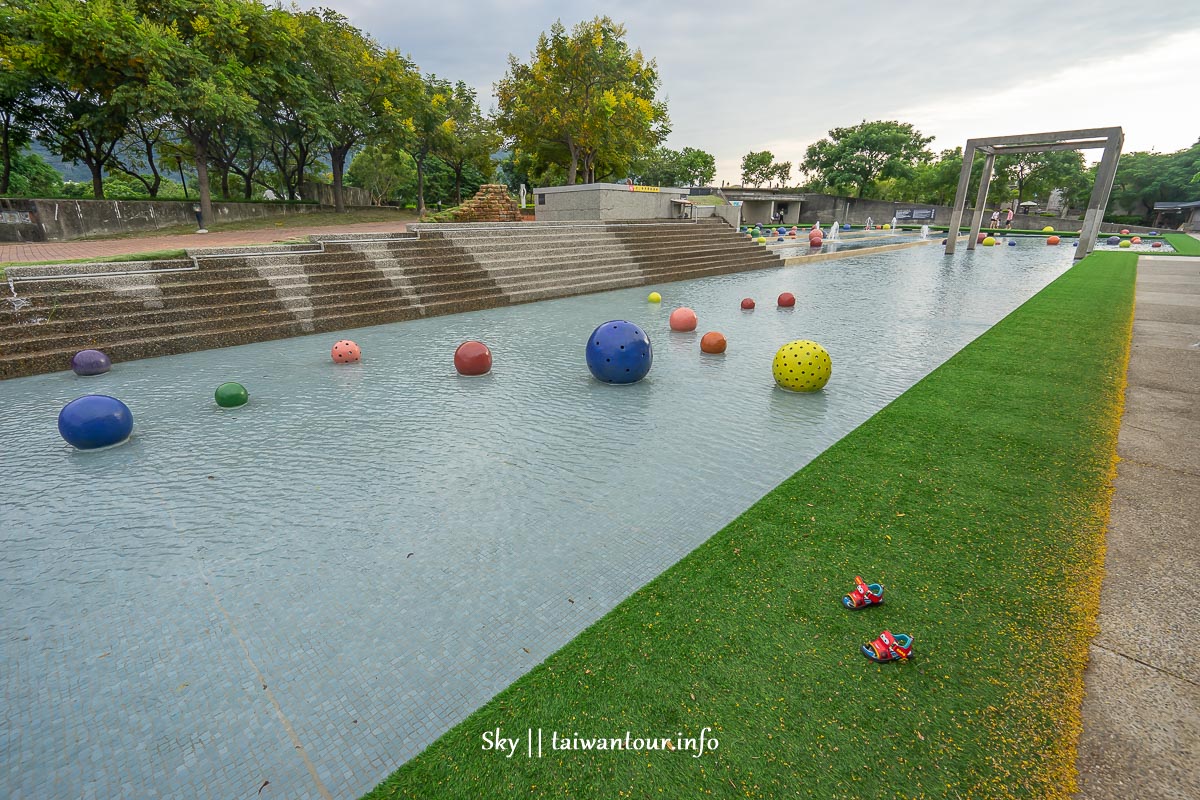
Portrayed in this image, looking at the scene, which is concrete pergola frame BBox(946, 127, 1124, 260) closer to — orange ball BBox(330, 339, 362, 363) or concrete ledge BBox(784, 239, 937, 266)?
concrete ledge BBox(784, 239, 937, 266)

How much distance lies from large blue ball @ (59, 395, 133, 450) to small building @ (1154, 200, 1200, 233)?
86.3 metres

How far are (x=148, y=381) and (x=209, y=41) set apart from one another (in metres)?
26.3

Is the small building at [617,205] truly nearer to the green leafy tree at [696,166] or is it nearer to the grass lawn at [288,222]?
the grass lawn at [288,222]

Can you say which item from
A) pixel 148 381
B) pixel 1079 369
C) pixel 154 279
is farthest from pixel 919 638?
pixel 154 279

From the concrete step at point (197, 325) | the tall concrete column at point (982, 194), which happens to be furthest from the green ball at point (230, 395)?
the tall concrete column at point (982, 194)

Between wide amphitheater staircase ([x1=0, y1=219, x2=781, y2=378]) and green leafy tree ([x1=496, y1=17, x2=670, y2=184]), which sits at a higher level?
green leafy tree ([x1=496, y1=17, x2=670, y2=184])

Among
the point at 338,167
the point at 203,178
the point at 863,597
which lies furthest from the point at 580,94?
the point at 863,597

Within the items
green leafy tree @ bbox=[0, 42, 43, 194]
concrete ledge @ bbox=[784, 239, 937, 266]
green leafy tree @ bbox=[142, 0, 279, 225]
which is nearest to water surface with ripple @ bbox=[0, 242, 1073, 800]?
concrete ledge @ bbox=[784, 239, 937, 266]

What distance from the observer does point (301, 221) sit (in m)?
29.3

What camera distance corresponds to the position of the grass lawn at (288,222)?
24.8 meters

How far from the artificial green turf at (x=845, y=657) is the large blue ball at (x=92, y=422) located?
5.76 meters

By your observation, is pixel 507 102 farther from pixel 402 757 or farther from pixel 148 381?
pixel 402 757

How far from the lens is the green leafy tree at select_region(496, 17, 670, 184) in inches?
1330

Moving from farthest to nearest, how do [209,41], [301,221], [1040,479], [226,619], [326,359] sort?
1. [301,221]
2. [209,41]
3. [326,359]
4. [1040,479]
5. [226,619]
